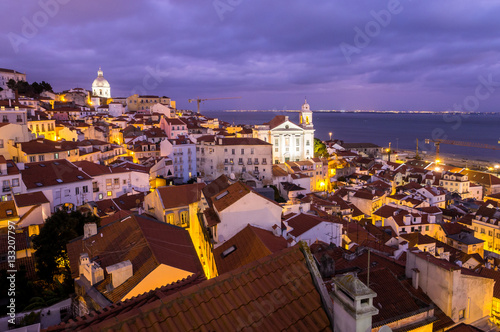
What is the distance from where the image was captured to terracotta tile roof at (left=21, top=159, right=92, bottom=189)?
24.2m

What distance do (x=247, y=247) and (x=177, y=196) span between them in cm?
857

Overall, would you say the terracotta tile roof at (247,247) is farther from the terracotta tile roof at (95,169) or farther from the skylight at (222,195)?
the terracotta tile roof at (95,169)

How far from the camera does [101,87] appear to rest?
95.5 meters

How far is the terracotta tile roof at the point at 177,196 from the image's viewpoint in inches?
711

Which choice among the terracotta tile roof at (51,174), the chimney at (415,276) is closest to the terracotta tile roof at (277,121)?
the terracotta tile roof at (51,174)

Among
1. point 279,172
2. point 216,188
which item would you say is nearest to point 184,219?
point 216,188

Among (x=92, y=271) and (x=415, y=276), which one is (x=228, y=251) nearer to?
(x=92, y=271)

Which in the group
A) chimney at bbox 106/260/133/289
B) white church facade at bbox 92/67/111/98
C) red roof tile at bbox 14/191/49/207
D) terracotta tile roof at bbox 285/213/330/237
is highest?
white church facade at bbox 92/67/111/98

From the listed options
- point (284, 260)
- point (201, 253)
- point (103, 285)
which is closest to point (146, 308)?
point (284, 260)

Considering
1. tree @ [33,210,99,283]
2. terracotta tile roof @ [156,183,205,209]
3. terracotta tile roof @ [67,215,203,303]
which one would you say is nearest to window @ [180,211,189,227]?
terracotta tile roof @ [156,183,205,209]

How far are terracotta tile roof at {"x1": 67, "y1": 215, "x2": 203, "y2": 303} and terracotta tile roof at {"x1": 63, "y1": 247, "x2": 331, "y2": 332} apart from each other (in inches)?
228

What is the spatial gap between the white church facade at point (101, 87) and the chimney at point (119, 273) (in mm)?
96248

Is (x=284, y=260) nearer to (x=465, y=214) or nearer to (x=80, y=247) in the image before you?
(x=80, y=247)

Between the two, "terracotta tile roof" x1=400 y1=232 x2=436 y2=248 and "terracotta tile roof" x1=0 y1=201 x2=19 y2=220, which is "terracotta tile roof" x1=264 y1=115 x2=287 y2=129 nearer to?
"terracotta tile roof" x1=400 y1=232 x2=436 y2=248
